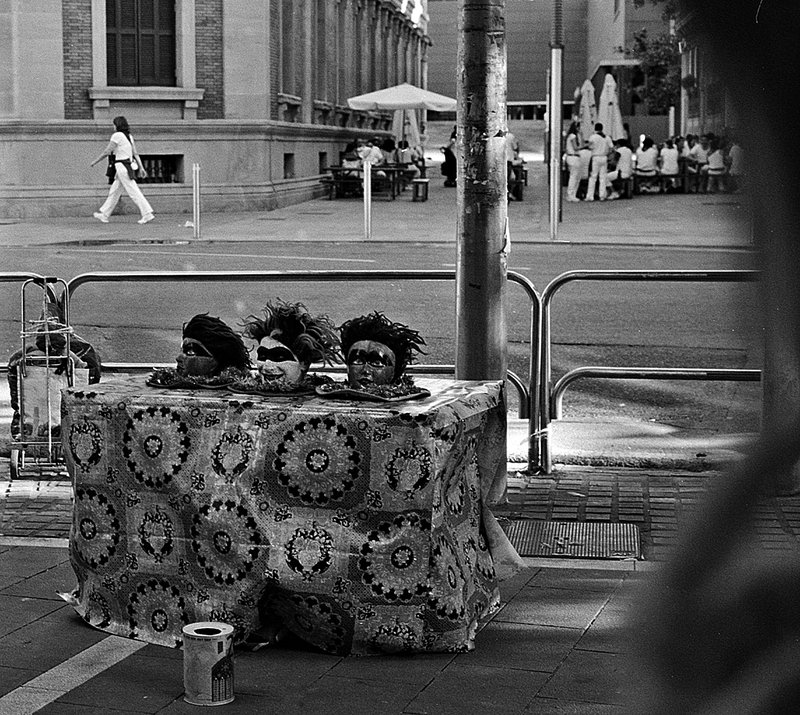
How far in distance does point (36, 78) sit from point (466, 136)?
22332 millimetres

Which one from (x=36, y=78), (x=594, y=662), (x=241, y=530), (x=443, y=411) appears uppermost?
(x=36, y=78)

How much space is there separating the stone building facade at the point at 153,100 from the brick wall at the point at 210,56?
0.02m

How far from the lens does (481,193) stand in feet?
21.0

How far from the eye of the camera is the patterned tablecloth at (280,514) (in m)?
4.28

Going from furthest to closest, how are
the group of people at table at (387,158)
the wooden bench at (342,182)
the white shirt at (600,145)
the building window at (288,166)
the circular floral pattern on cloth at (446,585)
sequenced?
the wooden bench at (342,182) < the group of people at table at (387,158) < the building window at (288,166) < the white shirt at (600,145) < the circular floral pattern on cloth at (446,585)

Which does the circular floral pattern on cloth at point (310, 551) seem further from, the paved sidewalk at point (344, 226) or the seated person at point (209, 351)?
the paved sidewalk at point (344, 226)

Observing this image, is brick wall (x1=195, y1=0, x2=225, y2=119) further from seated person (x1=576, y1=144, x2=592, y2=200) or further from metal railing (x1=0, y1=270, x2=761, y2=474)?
metal railing (x1=0, y1=270, x2=761, y2=474)

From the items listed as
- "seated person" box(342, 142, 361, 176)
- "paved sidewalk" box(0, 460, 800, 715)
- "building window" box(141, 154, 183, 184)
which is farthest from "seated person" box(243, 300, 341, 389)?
"seated person" box(342, 142, 361, 176)

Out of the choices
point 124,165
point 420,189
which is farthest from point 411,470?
point 420,189

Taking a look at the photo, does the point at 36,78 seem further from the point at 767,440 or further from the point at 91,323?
the point at 767,440

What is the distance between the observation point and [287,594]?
441 cm

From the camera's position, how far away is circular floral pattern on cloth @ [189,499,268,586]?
4.39 m

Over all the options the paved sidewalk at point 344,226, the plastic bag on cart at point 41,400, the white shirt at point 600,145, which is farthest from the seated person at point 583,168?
the plastic bag on cart at point 41,400

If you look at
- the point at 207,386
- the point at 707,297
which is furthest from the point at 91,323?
the point at 707,297
